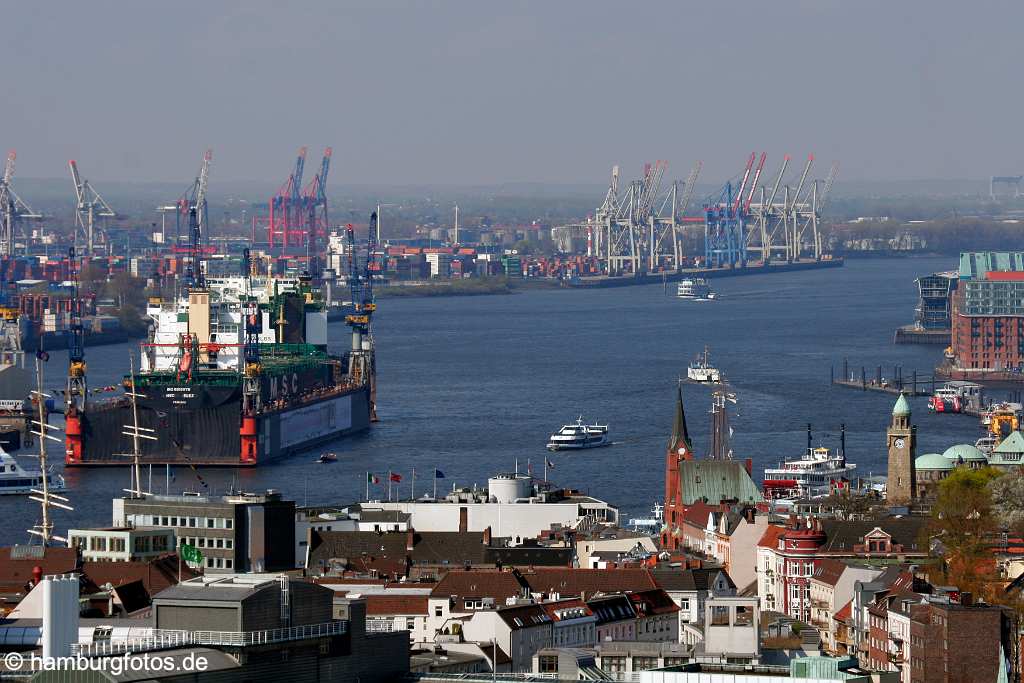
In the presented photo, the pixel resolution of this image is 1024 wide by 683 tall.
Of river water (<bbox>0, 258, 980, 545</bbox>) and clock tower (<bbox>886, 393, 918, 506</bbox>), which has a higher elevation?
clock tower (<bbox>886, 393, 918, 506</bbox>)

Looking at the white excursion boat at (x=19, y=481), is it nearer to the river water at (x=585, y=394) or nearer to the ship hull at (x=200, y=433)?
the river water at (x=585, y=394)

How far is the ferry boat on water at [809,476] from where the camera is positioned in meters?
38.6

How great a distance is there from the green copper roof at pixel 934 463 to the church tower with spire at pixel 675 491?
9.69 feet

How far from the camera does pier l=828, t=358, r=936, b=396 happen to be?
2549 inches

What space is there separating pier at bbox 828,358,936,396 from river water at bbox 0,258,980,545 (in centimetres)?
42

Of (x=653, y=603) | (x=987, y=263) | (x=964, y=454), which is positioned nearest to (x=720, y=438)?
(x=964, y=454)

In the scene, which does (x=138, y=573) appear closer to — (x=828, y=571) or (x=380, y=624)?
(x=380, y=624)

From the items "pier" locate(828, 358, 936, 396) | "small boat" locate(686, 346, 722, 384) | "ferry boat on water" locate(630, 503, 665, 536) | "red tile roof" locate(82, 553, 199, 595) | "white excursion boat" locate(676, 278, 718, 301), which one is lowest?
"white excursion boat" locate(676, 278, 718, 301)

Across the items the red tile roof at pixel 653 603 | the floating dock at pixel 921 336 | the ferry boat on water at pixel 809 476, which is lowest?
the floating dock at pixel 921 336

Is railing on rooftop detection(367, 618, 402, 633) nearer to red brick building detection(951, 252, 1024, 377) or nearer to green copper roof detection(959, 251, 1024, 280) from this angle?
red brick building detection(951, 252, 1024, 377)

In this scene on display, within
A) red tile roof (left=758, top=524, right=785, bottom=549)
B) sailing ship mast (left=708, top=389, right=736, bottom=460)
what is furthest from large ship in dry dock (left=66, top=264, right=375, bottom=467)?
red tile roof (left=758, top=524, right=785, bottom=549)

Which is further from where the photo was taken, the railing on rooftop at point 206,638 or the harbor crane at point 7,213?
the harbor crane at point 7,213

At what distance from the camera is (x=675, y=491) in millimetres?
35594

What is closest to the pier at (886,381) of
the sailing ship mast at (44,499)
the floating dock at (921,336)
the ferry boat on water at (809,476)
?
the floating dock at (921,336)
